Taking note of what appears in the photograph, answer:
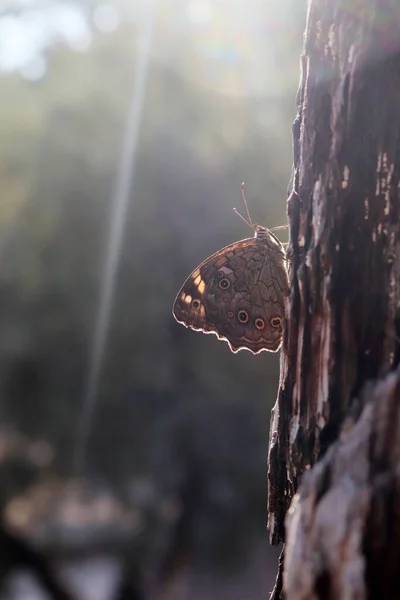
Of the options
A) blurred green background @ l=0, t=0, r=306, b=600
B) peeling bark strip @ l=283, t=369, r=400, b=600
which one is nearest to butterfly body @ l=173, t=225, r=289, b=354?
peeling bark strip @ l=283, t=369, r=400, b=600

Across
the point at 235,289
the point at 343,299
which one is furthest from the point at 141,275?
the point at 343,299

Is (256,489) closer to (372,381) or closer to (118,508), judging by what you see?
(118,508)

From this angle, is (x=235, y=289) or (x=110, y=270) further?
(x=110, y=270)

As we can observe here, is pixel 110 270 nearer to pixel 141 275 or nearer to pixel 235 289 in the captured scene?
pixel 141 275

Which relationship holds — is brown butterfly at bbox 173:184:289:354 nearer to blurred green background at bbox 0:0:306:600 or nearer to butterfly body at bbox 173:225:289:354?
butterfly body at bbox 173:225:289:354

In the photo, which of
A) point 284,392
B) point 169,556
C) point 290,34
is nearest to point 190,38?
point 290,34

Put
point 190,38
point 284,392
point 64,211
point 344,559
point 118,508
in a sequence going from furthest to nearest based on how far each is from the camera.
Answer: point 118,508 < point 190,38 < point 64,211 < point 284,392 < point 344,559

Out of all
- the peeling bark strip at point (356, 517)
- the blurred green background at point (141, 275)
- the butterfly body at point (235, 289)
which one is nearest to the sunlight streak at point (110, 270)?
the blurred green background at point (141, 275)
